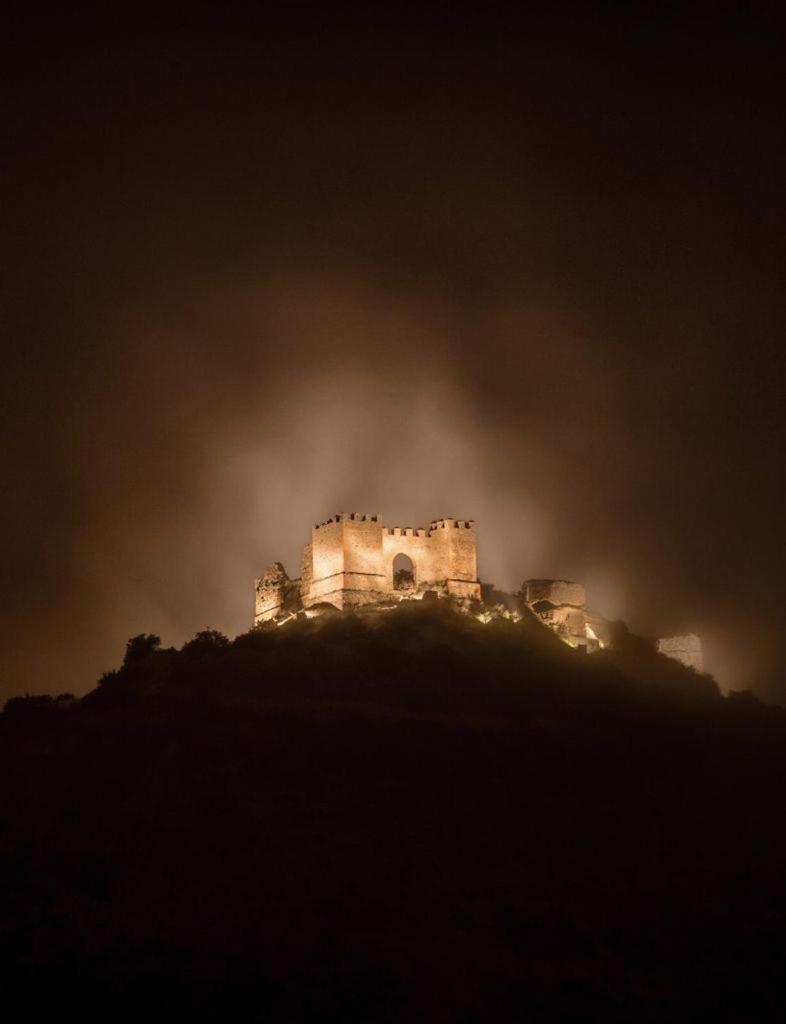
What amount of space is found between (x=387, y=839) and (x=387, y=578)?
2492 cm

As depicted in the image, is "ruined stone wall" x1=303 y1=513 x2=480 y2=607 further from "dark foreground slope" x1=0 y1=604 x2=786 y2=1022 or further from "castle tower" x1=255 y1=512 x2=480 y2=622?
"dark foreground slope" x1=0 y1=604 x2=786 y2=1022

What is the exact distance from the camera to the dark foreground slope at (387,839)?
43312 mm

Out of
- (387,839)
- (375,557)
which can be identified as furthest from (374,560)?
(387,839)

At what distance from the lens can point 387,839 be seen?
52.0 m

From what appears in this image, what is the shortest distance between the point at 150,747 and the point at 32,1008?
16497 mm

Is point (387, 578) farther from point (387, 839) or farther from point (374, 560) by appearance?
point (387, 839)

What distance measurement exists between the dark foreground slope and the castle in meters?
3.61

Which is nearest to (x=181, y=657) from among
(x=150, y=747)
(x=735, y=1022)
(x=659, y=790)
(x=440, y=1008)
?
(x=150, y=747)

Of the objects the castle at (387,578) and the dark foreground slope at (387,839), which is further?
the castle at (387,578)

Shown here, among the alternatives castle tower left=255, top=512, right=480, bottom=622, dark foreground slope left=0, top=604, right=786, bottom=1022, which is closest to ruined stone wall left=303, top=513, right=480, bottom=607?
castle tower left=255, top=512, right=480, bottom=622

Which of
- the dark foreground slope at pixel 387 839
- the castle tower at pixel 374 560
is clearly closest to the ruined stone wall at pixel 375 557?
the castle tower at pixel 374 560

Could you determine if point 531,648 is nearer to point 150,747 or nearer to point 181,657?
point 181,657

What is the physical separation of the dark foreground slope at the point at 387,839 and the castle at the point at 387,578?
3.61 m

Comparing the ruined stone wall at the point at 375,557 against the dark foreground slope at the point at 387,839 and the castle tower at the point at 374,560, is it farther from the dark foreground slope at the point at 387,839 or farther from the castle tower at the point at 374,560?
the dark foreground slope at the point at 387,839
